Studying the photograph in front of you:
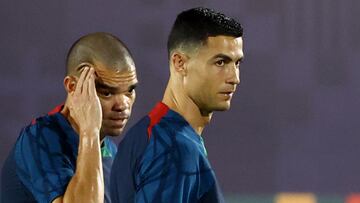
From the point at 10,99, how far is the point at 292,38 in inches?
45.2

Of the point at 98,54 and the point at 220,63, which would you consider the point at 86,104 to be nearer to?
the point at 98,54

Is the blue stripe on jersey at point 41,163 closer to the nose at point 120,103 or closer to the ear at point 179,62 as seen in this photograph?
the nose at point 120,103

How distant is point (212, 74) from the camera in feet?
7.23

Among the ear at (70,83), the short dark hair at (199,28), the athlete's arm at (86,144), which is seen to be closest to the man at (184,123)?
the short dark hair at (199,28)

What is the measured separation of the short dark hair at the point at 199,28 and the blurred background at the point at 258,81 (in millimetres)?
1577

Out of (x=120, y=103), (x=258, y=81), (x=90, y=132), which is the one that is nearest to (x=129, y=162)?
(x=90, y=132)

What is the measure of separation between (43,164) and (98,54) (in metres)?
0.33

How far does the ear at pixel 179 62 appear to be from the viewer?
2.21 meters

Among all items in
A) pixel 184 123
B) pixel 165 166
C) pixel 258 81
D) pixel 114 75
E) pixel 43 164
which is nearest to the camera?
pixel 165 166

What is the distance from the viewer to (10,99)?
3771mm

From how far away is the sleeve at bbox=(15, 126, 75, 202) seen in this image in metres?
2.34

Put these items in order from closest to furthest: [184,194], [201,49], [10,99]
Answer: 1. [184,194]
2. [201,49]
3. [10,99]

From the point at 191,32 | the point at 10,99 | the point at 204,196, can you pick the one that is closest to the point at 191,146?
the point at 204,196

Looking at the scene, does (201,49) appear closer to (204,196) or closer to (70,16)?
(204,196)
